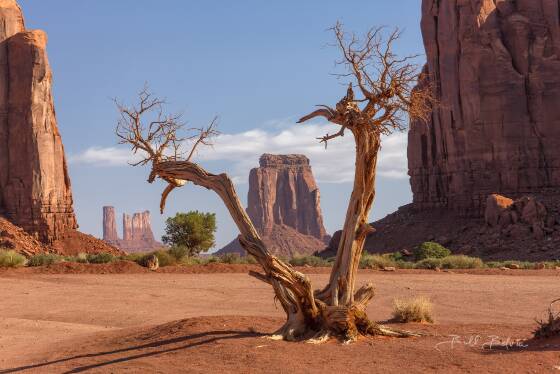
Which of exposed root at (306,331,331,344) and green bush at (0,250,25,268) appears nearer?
exposed root at (306,331,331,344)

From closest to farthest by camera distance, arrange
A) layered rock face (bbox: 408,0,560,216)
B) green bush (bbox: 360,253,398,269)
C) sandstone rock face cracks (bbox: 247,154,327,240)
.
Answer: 1. green bush (bbox: 360,253,398,269)
2. layered rock face (bbox: 408,0,560,216)
3. sandstone rock face cracks (bbox: 247,154,327,240)

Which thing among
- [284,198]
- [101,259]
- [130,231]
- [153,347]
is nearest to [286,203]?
[284,198]

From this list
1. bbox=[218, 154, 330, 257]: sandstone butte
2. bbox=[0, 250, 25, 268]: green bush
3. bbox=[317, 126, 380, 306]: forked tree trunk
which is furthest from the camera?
bbox=[218, 154, 330, 257]: sandstone butte

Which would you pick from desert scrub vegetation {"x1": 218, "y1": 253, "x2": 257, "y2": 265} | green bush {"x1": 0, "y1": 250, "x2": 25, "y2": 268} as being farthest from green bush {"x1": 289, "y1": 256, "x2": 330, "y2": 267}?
green bush {"x1": 0, "y1": 250, "x2": 25, "y2": 268}

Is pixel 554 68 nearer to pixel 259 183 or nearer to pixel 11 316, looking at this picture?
pixel 11 316

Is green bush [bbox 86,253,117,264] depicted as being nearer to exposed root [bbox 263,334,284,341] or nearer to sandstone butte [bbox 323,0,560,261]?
exposed root [bbox 263,334,284,341]

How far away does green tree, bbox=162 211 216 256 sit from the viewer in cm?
4694

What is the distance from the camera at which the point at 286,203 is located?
458 feet

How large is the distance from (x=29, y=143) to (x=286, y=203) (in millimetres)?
87974

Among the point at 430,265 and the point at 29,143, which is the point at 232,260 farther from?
the point at 29,143

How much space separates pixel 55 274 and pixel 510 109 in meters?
42.5

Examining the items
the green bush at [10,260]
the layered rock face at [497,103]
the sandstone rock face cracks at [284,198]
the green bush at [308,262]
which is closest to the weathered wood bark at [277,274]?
the green bush at [10,260]

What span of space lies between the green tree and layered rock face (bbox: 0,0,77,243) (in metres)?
10.9

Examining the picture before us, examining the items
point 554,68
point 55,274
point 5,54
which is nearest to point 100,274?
point 55,274
